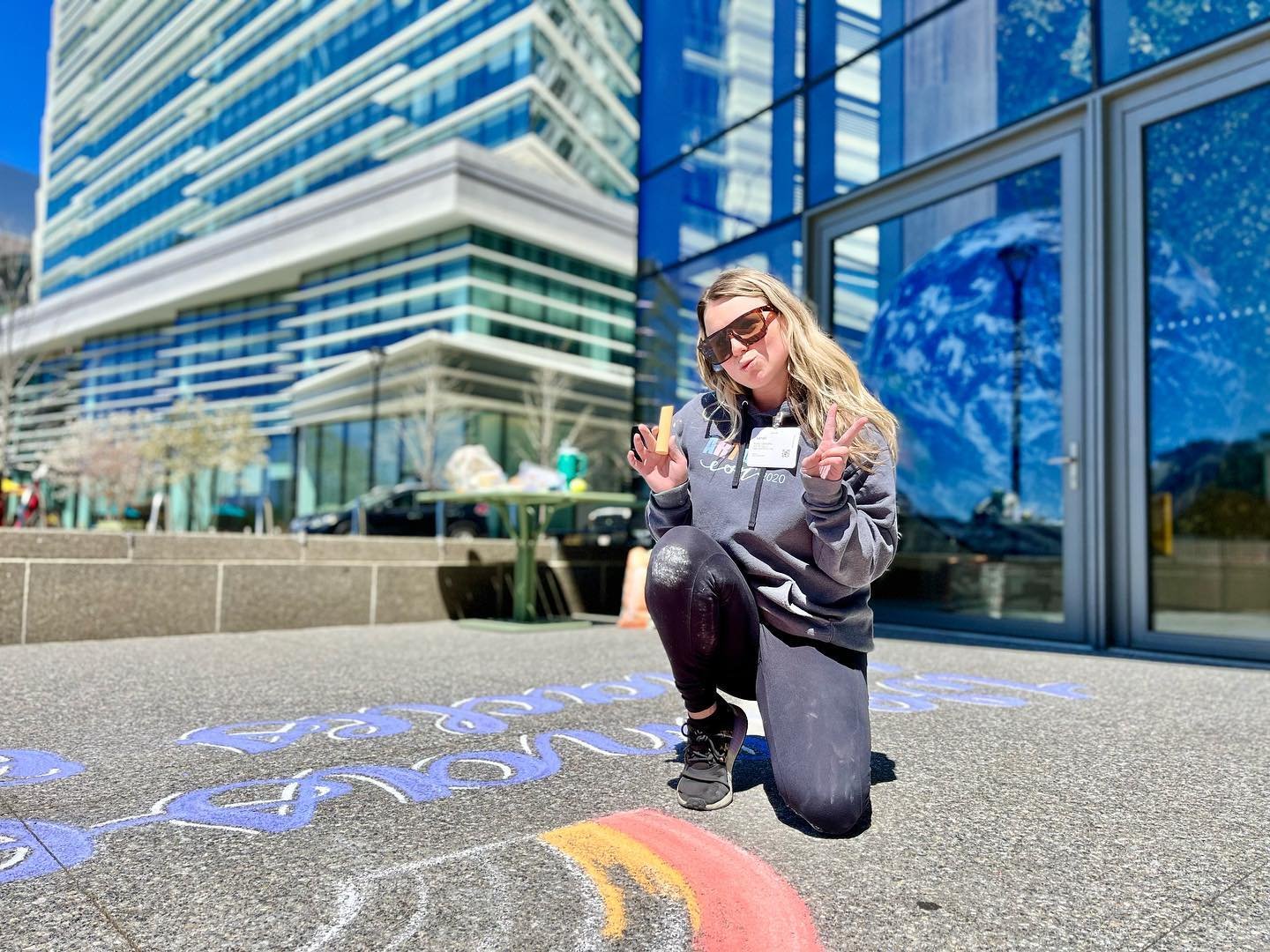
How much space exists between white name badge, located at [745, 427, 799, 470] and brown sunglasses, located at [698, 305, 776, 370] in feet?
0.75

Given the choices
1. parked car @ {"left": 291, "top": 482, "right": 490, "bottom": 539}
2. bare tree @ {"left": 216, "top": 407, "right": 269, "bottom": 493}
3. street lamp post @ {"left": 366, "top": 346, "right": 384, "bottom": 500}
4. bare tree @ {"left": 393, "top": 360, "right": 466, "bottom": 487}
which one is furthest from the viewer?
bare tree @ {"left": 216, "top": 407, "right": 269, "bottom": 493}

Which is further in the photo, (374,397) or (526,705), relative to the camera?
(374,397)

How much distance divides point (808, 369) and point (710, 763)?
106 cm

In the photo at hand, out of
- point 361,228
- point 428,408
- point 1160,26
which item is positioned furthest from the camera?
point 361,228

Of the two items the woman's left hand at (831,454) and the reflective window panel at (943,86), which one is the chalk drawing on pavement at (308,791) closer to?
the woman's left hand at (831,454)

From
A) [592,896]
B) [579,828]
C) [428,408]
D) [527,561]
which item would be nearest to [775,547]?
[579,828]

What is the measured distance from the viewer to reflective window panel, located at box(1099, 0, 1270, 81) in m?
5.03

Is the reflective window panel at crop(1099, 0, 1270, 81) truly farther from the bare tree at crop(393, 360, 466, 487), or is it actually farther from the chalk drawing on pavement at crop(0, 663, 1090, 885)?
the bare tree at crop(393, 360, 466, 487)

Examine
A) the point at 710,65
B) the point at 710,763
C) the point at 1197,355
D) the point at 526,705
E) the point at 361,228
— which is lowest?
the point at 526,705

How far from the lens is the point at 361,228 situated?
40125mm

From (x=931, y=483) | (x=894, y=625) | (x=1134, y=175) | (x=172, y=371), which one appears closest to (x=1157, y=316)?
(x=1134, y=175)

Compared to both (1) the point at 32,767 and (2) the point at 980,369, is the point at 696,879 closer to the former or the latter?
(1) the point at 32,767

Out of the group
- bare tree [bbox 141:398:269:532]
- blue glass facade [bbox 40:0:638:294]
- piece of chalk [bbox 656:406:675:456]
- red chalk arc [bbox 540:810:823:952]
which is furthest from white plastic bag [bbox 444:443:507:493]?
blue glass facade [bbox 40:0:638:294]

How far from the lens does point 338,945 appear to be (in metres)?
1.38
